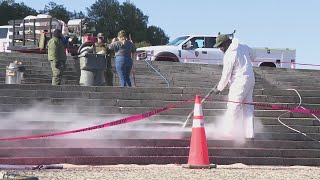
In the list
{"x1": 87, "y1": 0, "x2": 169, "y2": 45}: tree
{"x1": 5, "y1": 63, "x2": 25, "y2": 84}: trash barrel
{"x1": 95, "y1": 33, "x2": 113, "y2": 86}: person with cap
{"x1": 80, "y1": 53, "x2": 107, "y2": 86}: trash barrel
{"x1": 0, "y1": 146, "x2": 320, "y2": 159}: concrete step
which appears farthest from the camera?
{"x1": 87, "y1": 0, "x2": 169, "y2": 45}: tree

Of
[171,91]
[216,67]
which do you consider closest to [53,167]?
[171,91]

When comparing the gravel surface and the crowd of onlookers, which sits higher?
the crowd of onlookers

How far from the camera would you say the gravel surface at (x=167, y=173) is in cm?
799

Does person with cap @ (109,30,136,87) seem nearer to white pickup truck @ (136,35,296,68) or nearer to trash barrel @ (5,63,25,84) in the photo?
trash barrel @ (5,63,25,84)

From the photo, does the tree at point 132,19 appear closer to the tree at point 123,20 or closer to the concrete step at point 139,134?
the tree at point 123,20

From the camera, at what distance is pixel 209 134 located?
10859 mm

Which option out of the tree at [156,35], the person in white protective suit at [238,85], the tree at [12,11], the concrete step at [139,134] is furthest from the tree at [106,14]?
the person in white protective suit at [238,85]

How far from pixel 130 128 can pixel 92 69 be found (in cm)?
396

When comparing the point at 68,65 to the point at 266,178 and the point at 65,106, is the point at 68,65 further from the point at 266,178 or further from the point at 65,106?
the point at 266,178

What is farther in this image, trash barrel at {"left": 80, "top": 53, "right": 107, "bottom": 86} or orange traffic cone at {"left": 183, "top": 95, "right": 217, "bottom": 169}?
trash barrel at {"left": 80, "top": 53, "right": 107, "bottom": 86}

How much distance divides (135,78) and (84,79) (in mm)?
4899

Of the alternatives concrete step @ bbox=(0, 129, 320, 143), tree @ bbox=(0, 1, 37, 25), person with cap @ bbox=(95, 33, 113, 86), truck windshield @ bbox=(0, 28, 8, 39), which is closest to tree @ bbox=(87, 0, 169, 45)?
tree @ bbox=(0, 1, 37, 25)

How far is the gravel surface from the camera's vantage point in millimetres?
7992

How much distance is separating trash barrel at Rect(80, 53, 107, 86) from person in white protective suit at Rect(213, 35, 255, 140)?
4715mm
